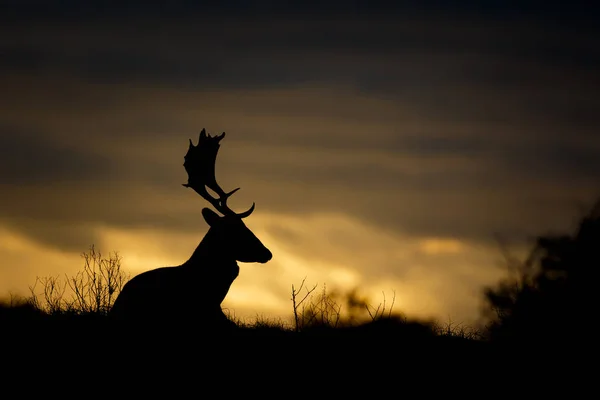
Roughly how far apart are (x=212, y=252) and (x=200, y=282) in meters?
0.43

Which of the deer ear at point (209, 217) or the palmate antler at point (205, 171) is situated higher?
the palmate antler at point (205, 171)

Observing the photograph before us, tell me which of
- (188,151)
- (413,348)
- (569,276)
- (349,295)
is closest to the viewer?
(569,276)

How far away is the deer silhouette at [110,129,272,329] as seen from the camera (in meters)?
11.7

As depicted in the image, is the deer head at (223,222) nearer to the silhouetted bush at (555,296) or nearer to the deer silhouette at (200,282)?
the deer silhouette at (200,282)

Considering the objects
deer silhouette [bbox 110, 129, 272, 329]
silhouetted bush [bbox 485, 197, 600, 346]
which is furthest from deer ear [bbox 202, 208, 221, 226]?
silhouetted bush [bbox 485, 197, 600, 346]

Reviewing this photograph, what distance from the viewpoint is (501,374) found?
1100 centimetres

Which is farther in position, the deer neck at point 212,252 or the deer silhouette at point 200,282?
the deer neck at point 212,252

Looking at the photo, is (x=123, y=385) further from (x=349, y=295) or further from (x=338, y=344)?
(x=349, y=295)

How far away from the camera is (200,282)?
38.9 ft

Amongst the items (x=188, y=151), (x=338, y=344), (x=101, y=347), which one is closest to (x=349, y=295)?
(x=338, y=344)

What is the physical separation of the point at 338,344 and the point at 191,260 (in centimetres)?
224

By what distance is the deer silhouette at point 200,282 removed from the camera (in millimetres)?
11680

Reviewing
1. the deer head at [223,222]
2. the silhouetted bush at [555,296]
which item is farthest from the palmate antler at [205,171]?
the silhouetted bush at [555,296]

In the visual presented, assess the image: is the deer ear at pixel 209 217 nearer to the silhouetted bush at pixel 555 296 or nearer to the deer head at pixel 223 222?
the deer head at pixel 223 222
